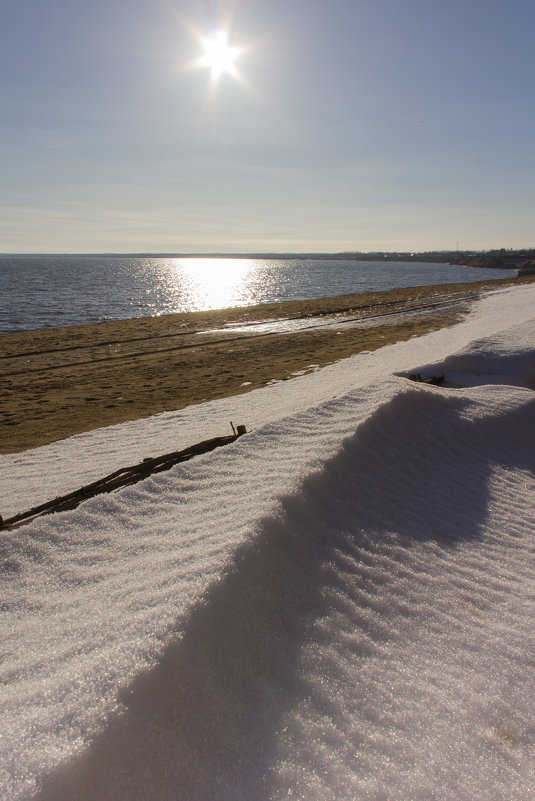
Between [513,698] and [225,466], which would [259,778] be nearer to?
[513,698]

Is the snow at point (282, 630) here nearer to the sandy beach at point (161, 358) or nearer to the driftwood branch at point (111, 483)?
the driftwood branch at point (111, 483)

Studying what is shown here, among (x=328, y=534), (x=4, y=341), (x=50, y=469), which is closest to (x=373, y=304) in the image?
(x=4, y=341)

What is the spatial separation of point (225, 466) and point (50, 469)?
2338mm

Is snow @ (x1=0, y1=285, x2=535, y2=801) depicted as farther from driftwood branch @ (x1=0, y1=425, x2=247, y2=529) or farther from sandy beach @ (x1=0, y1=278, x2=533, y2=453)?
sandy beach @ (x1=0, y1=278, x2=533, y2=453)

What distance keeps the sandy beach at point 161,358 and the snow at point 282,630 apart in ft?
13.0

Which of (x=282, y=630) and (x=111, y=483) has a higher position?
(x=282, y=630)

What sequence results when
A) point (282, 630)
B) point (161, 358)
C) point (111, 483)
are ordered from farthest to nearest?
point (161, 358)
point (111, 483)
point (282, 630)

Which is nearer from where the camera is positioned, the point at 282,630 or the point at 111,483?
the point at 282,630

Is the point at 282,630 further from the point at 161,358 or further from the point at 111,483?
the point at 161,358

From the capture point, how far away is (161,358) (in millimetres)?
11461

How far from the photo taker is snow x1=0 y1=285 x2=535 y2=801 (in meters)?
1.18

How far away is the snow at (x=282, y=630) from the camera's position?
1.18 meters

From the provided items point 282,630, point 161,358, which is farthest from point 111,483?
point 161,358

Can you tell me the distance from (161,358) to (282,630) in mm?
10347
